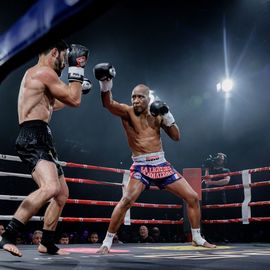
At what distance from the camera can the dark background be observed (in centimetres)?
777

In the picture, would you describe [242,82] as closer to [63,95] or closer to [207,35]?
[207,35]

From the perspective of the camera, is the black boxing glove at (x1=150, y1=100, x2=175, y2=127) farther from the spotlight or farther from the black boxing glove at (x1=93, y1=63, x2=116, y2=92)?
the spotlight

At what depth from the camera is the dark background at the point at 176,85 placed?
7.77 metres

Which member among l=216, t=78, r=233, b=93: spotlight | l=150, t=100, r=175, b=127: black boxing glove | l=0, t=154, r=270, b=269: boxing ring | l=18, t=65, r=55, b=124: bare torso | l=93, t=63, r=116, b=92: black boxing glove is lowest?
l=0, t=154, r=270, b=269: boxing ring

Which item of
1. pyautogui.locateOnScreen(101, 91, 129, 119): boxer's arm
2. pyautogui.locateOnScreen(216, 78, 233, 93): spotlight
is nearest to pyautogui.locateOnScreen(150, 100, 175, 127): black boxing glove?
pyautogui.locateOnScreen(101, 91, 129, 119): boxer's arm

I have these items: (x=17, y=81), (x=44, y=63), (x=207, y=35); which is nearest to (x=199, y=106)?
(x=207, y=35)

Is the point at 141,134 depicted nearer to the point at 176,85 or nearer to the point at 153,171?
the point at 153,171

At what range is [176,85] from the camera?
955 centimetres

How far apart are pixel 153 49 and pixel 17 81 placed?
3.08m

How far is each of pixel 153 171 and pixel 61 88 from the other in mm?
1271

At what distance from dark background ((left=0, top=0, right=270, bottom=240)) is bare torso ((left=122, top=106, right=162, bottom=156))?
13.8ft

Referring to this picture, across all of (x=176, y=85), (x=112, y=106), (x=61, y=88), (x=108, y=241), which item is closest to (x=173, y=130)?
(x=112, y=106)

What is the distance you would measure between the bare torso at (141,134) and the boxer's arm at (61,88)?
1.06m

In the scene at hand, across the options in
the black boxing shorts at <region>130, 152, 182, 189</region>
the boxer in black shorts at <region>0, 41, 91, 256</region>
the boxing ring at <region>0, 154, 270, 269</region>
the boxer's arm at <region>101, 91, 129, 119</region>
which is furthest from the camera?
the black boxing shorts at <region>130, 152, 182, 189</region>
